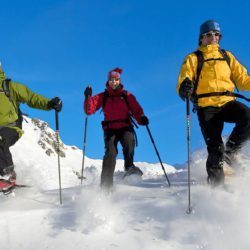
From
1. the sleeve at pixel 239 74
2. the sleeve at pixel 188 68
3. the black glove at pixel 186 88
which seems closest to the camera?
the black glove at pixel 186 88

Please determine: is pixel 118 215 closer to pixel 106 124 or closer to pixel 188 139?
pixel 188 139

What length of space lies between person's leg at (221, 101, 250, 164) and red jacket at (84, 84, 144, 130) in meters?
2.34

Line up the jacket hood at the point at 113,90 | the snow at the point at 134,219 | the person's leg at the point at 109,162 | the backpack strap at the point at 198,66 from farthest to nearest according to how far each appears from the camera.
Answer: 1. the jacket hood at the point at 113,90
2. the person's leg at the point at 109,162
3. the backpack strap at the point at 198,66
4. the snow at the point at 134,219

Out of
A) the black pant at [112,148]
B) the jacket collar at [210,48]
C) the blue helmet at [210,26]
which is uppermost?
the blue helmet at [210,26]

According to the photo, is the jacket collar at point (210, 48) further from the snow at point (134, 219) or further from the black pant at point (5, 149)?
the black pant at point (5, 149)

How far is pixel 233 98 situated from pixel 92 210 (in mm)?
2942

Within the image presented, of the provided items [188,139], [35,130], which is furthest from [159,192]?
[35,130]

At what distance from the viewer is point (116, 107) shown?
9461mm

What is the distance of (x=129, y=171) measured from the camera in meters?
10.5

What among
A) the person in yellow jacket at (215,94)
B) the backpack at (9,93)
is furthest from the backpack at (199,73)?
the backpack at (9,93)

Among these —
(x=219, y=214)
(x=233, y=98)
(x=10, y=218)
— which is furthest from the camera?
(x=233, y=98)

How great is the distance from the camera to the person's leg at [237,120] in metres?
7.29

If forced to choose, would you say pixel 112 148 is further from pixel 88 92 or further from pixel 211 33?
pixel 211 33

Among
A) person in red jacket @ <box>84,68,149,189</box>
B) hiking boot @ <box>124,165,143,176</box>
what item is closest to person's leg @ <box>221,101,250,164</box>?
person in red jacket @ <box>84,68,149,189</box>
